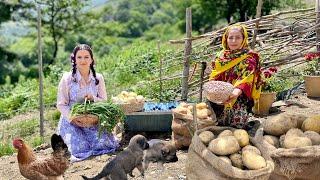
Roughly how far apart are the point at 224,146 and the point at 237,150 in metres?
0.11

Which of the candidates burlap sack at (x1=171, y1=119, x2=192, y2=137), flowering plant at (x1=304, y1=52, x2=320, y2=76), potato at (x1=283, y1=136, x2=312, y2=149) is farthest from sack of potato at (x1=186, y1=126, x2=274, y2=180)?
flowering plant at (x1=304, y1=52, x2=320, y2=76)

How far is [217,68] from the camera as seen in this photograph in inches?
170

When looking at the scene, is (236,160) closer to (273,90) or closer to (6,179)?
(6,179)

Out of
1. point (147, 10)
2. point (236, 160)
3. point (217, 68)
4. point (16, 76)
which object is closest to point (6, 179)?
point (217, 68)

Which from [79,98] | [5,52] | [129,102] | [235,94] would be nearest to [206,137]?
[235,94]

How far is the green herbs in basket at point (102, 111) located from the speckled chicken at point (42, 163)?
95 centimetres

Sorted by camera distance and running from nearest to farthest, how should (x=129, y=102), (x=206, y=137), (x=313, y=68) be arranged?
(x=206, y=137) → (x=129, y=102) → (x=313, y=68)

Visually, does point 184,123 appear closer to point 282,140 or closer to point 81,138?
point 81,138

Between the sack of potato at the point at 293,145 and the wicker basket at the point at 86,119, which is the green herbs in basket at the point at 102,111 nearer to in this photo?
the wicker basket at the point at 86,119

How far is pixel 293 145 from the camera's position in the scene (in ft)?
11.7

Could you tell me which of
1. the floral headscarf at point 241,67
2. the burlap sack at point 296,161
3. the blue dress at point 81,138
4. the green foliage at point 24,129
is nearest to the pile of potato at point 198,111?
the floral headscarf at point 241,67

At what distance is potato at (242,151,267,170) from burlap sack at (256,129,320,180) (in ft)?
0.86

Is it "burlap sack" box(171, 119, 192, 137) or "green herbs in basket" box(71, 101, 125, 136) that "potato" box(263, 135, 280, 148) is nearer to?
"burlap sack" box(171, 119, 192, 137)

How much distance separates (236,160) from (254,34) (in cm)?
424
